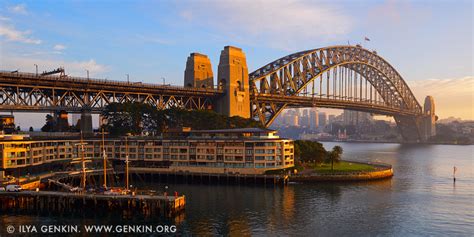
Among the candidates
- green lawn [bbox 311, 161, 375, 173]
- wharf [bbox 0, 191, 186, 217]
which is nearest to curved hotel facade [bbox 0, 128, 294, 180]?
green lawn [bbox 311, 161, 375, 173]

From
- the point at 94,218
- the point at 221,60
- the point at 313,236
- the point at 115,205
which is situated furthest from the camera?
the point at 221,60

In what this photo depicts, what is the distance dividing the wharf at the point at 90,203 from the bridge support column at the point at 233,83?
61.0 meters

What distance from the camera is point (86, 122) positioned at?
90.5 metres

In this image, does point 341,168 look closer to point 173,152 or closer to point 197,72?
point 173,152

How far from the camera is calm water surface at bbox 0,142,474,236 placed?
43.8 m

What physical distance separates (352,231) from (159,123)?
2429 inches

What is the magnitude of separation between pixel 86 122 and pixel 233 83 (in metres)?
38.6

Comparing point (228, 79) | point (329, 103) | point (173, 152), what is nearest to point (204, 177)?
point (173, 152)

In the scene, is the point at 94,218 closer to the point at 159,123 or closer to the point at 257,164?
the point at 257,164

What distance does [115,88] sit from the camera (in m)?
94.9

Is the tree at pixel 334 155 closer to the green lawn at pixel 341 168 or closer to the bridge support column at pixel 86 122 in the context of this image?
the green lawn at pixel 341 168

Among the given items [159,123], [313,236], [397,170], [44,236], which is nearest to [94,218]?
[44,236]

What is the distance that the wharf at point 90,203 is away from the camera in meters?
50.4

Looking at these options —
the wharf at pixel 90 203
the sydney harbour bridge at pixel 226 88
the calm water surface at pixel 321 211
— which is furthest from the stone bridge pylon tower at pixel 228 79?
the wharf at pixel 90 203
